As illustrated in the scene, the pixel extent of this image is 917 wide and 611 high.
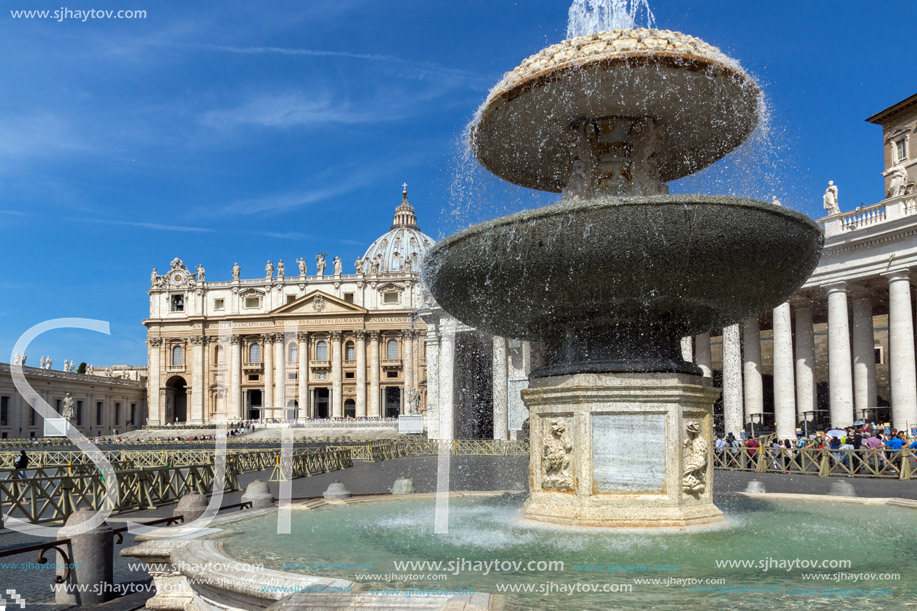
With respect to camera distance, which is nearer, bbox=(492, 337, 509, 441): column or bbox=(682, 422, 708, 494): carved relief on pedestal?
bbox=(682, 422, 708, 494): carved relief on pedestal

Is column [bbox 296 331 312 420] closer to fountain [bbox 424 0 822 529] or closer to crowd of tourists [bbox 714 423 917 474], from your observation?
crowd of tourists [bbox 714 423 917 474]

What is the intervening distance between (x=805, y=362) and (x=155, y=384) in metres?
72.1

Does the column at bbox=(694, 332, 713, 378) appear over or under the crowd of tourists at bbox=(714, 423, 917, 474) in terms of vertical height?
over

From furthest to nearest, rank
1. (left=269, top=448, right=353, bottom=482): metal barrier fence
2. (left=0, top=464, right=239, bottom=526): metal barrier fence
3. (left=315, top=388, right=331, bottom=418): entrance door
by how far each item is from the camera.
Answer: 1. (left=315, top=388, right=331, bottom=418): entrance door
2. (left=269, top=448, right=353, bottom=482): metal barrier fence
3. (left=0, top=464, right=239, bottom=526): metal barrier fence

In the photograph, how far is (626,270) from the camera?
566 centimetres

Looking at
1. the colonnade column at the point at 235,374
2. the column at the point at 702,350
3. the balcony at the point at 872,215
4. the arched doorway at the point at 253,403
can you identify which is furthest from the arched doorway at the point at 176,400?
the balcony at the point at 872,215

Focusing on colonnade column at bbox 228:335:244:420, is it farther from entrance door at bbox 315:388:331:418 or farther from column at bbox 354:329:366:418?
column at bbox 354:329:366:418

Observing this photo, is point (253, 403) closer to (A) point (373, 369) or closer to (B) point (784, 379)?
(A) point (373, 369)

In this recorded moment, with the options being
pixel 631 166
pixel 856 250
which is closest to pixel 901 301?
pixel 856 250

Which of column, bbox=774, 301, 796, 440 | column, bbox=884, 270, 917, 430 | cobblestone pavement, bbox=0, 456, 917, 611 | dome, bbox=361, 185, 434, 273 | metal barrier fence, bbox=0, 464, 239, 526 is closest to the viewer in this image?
cobblestone pavement, bbox=0, 456, 917, 611

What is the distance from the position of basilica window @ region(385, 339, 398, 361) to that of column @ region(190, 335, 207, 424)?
19646mm

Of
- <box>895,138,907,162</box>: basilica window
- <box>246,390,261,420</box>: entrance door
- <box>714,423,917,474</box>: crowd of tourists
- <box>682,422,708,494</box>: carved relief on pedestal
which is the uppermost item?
<box>895,138,907,162</box>: basilica window

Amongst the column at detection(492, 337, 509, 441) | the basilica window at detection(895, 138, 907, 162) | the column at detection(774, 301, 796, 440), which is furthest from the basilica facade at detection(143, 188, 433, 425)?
the column at detection(774, 301, 796, 440)

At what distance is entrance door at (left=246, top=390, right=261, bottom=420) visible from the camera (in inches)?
3297
